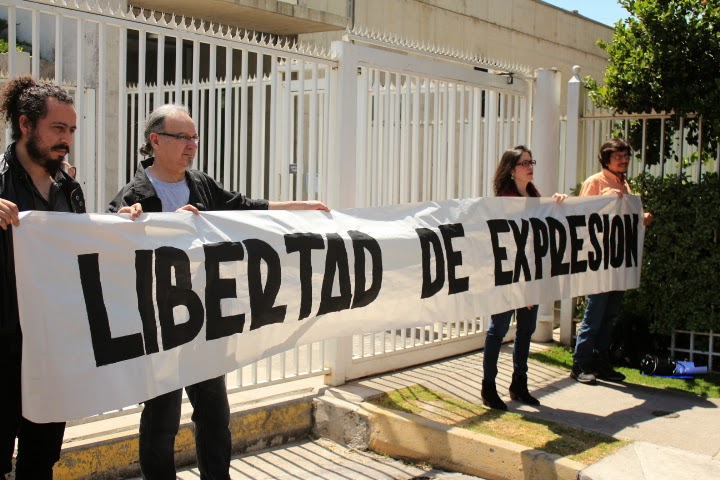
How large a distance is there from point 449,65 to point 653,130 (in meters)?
2.17

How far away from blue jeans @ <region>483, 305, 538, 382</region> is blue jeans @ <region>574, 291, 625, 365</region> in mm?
958

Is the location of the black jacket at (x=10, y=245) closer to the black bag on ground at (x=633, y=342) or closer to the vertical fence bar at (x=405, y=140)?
the vertical fence bar at (x=405, y=140)

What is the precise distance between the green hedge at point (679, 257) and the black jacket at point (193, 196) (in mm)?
4322

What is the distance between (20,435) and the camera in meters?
3.18

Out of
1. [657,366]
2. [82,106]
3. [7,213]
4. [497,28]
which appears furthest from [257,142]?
[497,28]

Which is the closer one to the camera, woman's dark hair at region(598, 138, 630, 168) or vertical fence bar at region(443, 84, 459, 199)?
woman's dark hair at region(598, 138, 630, 168)

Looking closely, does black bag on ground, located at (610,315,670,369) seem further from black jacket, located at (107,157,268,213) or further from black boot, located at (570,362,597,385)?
black jacket, located at (107,157,268,213)

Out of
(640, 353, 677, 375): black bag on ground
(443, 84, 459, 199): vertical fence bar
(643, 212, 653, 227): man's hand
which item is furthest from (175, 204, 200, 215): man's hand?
(640, 353, 677, 375): black bag on ground

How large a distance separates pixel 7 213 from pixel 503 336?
3.61 m

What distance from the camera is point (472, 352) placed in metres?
7.46

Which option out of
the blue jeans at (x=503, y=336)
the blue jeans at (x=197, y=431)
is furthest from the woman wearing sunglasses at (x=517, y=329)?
the blue jeans at (x=197, y=431)

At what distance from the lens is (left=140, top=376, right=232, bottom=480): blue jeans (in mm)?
3555

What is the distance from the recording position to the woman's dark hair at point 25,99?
3102 millimetres

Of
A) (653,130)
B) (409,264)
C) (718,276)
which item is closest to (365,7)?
(653,130)
